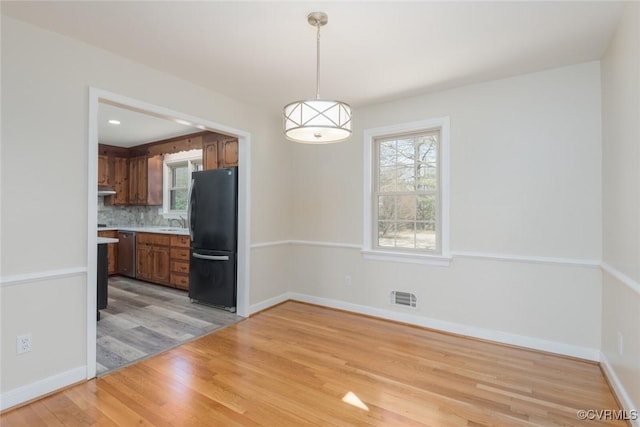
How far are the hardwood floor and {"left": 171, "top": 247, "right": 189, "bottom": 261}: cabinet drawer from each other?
53cm

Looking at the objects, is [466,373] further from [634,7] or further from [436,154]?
[634,7]

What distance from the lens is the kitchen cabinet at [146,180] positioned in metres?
6.10

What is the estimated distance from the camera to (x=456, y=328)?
330 cm

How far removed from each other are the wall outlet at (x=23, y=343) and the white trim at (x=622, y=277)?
3774 millimetres

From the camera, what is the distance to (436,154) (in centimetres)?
350

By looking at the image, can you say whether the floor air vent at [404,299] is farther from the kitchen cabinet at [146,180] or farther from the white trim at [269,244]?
the kitchen cabinet at [146,180]

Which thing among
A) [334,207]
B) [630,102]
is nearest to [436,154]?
[334,207]

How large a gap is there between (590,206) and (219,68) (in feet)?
11.3

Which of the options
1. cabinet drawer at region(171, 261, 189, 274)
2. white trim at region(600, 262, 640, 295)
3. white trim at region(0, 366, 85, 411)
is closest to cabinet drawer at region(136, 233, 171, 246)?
cabinet drawer at region(171, 261, 189, 274)

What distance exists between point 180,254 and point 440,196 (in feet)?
12.8

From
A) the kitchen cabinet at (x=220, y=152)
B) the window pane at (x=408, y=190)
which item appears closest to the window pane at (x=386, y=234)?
the window pane at (x=408, y=190)

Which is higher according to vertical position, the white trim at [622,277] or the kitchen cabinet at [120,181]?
the kitchen cabinet at [120,181]

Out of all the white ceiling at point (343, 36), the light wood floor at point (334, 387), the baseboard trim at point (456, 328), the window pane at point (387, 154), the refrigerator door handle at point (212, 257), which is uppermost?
the white ceiling at point (343, 36)

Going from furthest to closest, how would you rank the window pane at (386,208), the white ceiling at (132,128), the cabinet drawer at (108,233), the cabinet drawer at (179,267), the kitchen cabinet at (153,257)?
the cabinet drawer at (108,233) < the kitchen cabinet at (153,257) < the cabinet drawer at (179,267) < the white ceiling at (132,128) < the window pane at (386,208)
